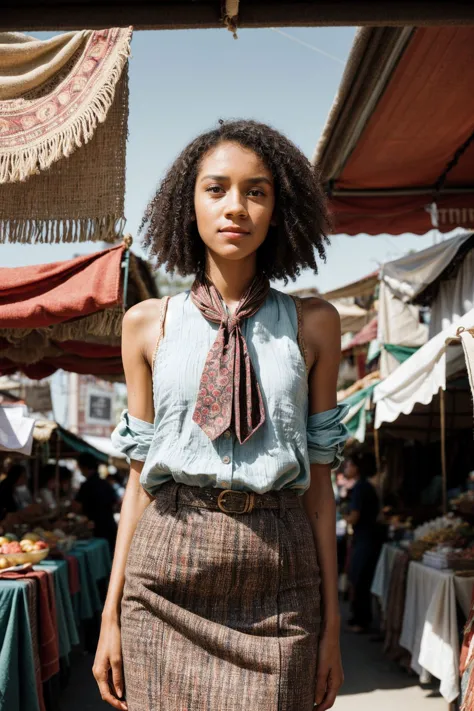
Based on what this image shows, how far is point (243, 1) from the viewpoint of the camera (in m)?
2.76

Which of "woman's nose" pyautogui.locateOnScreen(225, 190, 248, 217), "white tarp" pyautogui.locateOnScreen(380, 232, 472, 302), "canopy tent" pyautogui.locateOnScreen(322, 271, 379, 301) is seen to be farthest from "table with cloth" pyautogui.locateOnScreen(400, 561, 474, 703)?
"canopy tent" pyautogui.locateOnScreen(322, 271, 379, 301)

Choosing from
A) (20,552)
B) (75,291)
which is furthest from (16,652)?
(75,291)

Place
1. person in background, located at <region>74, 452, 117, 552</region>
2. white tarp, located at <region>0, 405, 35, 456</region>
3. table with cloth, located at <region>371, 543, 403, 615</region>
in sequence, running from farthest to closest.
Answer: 1. person in background, located at <region>74, 452, 117, 552</region>
2. table with cloth, located at <region>371, 543, 403, 615</region>
3. white tarp, located at <region>0, 405, 35, 456</region>

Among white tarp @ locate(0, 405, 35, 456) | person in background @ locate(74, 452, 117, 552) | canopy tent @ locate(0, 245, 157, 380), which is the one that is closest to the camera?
canopy tent @ locate(0, 245, 157, 380)

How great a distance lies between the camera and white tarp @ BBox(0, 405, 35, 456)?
239 inches

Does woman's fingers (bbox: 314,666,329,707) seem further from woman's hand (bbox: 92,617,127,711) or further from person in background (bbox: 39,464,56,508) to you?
person in background (bbox: 39,464,56,508)

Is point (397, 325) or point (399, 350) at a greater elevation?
point (397, 325)

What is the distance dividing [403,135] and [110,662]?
4560 millimetres

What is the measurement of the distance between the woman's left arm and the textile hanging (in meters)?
1.69

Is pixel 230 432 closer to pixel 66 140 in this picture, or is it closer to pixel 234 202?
pixel 234 202

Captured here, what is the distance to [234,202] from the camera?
83.9 inches

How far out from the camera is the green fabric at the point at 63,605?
5.91 metres

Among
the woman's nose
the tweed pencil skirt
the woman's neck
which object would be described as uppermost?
the woman's nose

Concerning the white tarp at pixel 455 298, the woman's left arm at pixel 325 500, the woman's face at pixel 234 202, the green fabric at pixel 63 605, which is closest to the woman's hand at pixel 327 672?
the woman's left arm at pixel 325 500
